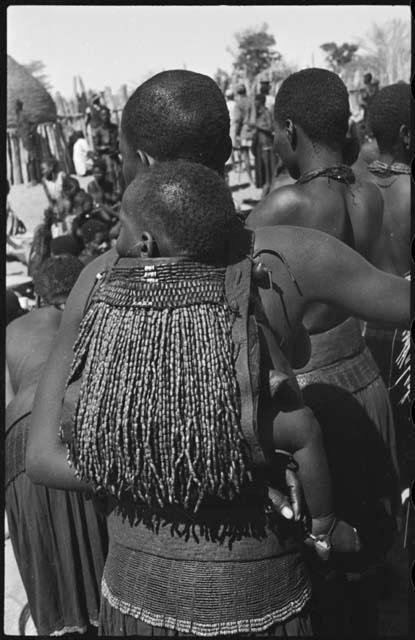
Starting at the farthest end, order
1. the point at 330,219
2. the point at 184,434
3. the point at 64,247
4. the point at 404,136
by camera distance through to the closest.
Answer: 1. the point at 64,247
2. the point at 404,136
3. the point at 330,219
4. the point at 184,434

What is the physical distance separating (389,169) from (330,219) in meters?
1.10

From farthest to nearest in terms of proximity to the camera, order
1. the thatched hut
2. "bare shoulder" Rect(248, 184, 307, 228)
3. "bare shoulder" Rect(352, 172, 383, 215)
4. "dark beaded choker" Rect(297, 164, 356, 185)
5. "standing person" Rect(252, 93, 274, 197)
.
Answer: the thatched hut < "standing person" Rect(252, 93, 274, 197) < "bare shoulder" Rect(352, 172, 383, 215) < "dark beaded choker" Rect(297, 164, 356, 185) < "bare shoulder" Rect(248, 184, 307, 228)

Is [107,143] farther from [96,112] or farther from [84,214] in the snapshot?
[84,214]

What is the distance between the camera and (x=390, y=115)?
3877mm

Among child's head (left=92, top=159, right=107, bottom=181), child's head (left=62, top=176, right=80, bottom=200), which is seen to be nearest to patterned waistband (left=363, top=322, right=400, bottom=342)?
child's head (left=62, top=176, right=80, bottom=200)

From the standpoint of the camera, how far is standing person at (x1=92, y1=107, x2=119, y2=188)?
11.7 meters

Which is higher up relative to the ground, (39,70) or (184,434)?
(39,70)

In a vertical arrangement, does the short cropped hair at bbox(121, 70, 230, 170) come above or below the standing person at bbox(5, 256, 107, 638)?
above

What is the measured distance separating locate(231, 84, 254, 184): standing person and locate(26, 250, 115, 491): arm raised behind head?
11.4 m

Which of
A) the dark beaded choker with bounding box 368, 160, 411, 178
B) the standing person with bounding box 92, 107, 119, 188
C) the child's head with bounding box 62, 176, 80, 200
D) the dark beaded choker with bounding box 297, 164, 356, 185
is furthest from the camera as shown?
the standing person with bounding box 92, 107, 119, 188

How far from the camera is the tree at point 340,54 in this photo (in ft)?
42.2

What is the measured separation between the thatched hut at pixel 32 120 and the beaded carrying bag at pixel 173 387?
13313mm

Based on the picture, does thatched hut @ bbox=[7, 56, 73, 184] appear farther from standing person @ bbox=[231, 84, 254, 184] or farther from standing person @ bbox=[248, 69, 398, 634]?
standing person @ bbox=[248, 69, 398, 634]

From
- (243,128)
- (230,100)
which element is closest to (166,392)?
(243,128)
